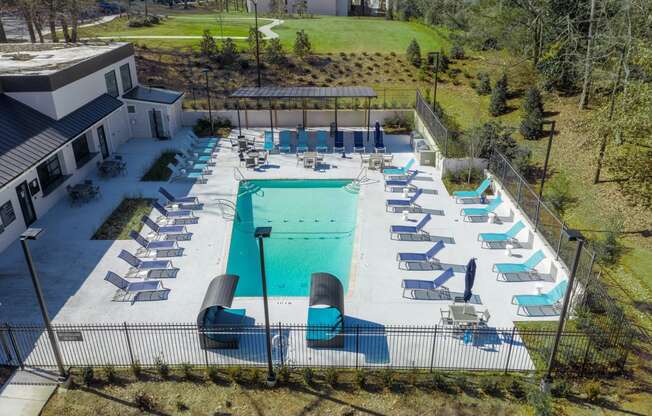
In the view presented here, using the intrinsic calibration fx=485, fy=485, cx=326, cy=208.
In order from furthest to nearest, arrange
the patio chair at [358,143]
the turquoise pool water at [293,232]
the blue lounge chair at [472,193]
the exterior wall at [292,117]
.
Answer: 1. the exterior wall at [292,117]
2. the patio chair at [358,143]
3. the blue lounge chair at [472,193]
4. the turquoise pool water at [293,232]

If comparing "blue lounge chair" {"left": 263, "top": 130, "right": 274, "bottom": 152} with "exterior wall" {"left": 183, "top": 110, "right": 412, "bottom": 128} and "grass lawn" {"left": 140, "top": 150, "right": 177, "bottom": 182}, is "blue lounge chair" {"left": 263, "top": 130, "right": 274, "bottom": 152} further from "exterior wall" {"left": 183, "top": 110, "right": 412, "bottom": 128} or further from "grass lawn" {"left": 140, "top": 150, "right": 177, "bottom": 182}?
"grass lawn" {"left": 140, "top": 150, "right": 177, "bottom": 182}

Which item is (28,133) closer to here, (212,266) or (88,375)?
(212,266)

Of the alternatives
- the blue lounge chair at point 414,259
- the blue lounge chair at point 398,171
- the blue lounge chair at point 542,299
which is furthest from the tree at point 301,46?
the blue lounge chair at point 542,299

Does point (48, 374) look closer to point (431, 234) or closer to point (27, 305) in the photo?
point (27, 305)

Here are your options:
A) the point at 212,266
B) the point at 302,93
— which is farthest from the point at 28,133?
the point at 302,93

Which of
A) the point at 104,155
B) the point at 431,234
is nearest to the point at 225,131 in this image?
the point at 104,155

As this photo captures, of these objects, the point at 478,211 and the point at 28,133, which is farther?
the point at 478,211

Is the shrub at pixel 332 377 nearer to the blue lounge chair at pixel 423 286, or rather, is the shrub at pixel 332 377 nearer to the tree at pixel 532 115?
the blue lounge chair at pixel 423 286
